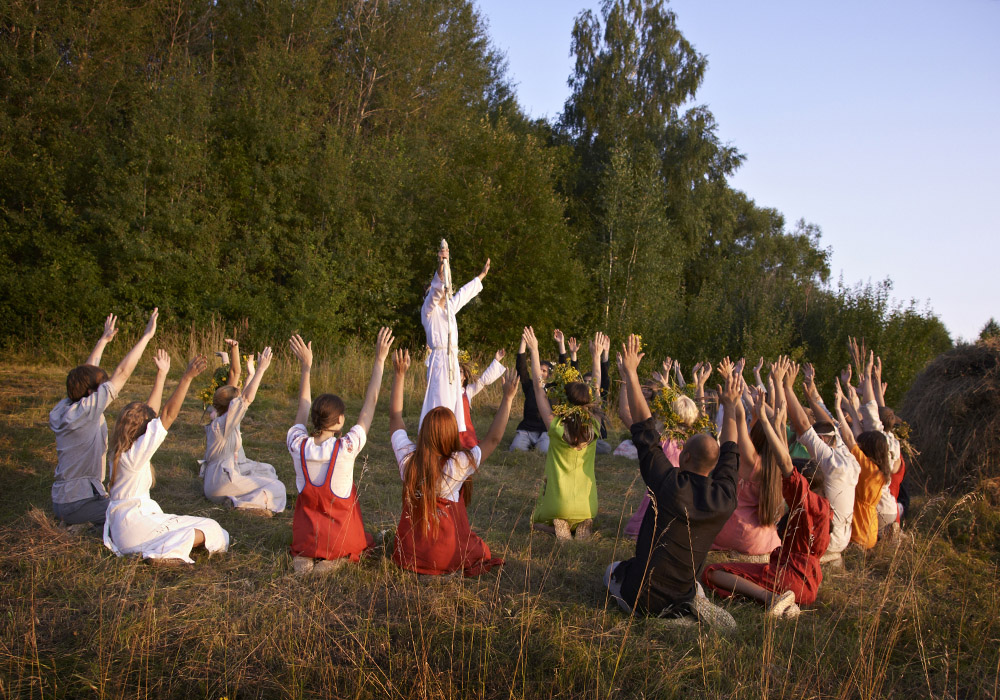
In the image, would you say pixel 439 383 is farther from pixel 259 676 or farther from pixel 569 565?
pixel 259 676

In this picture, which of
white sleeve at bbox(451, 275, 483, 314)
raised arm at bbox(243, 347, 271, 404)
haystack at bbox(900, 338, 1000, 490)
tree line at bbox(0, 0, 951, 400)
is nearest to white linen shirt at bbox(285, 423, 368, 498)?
raised arm at bbox(243, 347, 271, 404)

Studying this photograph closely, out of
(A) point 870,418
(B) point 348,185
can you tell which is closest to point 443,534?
(A) point 870,418

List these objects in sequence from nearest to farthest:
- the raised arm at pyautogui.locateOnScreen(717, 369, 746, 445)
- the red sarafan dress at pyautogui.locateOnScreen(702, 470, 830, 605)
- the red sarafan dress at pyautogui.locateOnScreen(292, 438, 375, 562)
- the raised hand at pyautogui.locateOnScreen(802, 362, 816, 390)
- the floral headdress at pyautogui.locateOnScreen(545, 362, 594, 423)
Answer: the raised arm at pyautogui.locateOnScreen(717, 369, 746, 445)
the red sarafan dress at pyautogui.locateOnScreen(702, 470, 830, 605)
the red sarafan dress at pyautogui.locateOnScreen(292, 438, 375, 562)
the raised hand at pyautogui.locateOnScreen(802, 362, 816, 390)
the floral headdress at pyautogui.locateOnScreen(545, 362, 594, 423)

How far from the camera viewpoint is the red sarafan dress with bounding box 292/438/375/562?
4.90 meters

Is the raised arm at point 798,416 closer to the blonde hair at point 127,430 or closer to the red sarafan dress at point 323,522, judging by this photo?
the red sarafan dress at point 323,522

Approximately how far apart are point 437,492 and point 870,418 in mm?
4045

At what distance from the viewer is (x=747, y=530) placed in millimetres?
5633

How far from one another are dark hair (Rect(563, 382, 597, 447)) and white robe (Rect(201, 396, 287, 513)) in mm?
2851

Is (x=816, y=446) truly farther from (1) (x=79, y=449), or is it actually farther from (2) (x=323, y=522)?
(1) (x=79, y=449)

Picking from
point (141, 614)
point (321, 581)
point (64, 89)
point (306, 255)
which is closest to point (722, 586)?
point (321, 581)

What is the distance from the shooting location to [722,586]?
4926mm

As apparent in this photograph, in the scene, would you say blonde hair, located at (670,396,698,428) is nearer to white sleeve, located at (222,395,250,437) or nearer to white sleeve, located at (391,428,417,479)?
white sleeve, located at (391,428,417,479)

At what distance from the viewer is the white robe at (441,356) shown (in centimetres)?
666

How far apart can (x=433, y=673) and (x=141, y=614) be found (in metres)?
1.73
